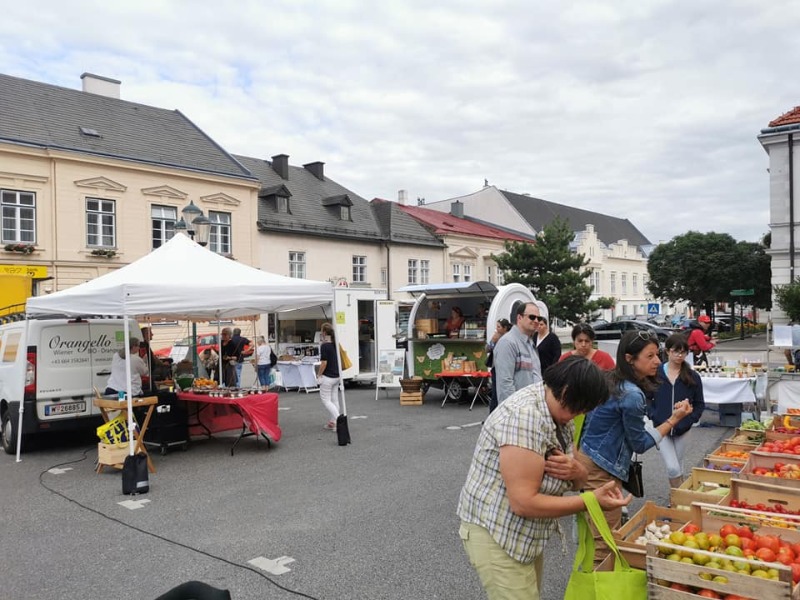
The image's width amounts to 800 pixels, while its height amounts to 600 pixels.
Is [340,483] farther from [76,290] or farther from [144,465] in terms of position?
[76,290]

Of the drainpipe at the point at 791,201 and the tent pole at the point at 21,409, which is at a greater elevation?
the drainpipe at the point at 791,201

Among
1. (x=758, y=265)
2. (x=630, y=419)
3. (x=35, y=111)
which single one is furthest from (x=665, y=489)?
(x=758, y=265)

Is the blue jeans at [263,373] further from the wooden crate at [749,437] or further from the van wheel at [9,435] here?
the wooden crate at [749,437]

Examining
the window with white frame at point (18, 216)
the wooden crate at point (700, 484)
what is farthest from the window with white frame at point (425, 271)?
the wooden crate at point (700, 484)

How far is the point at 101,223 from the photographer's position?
23.0m

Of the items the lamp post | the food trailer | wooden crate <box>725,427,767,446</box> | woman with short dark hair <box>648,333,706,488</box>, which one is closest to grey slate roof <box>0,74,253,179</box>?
the lamp post

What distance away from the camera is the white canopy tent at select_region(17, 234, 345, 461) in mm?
8211

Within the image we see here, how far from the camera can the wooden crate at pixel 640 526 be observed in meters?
3.49

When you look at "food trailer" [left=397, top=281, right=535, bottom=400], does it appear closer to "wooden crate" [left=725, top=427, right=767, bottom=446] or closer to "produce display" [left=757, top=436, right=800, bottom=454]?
"wooden crate" [left=725, top=427, right=767, bottom=446]

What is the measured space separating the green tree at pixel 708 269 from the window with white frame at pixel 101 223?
41.6 metres

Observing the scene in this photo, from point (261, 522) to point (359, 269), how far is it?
2679 centimetres

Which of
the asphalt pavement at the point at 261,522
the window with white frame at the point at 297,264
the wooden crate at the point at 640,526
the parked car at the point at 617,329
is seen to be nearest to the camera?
the wooden crate at the point at 640,526

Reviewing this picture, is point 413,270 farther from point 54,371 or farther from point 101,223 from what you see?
point 54,371

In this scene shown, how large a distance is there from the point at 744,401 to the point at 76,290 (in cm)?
1044
